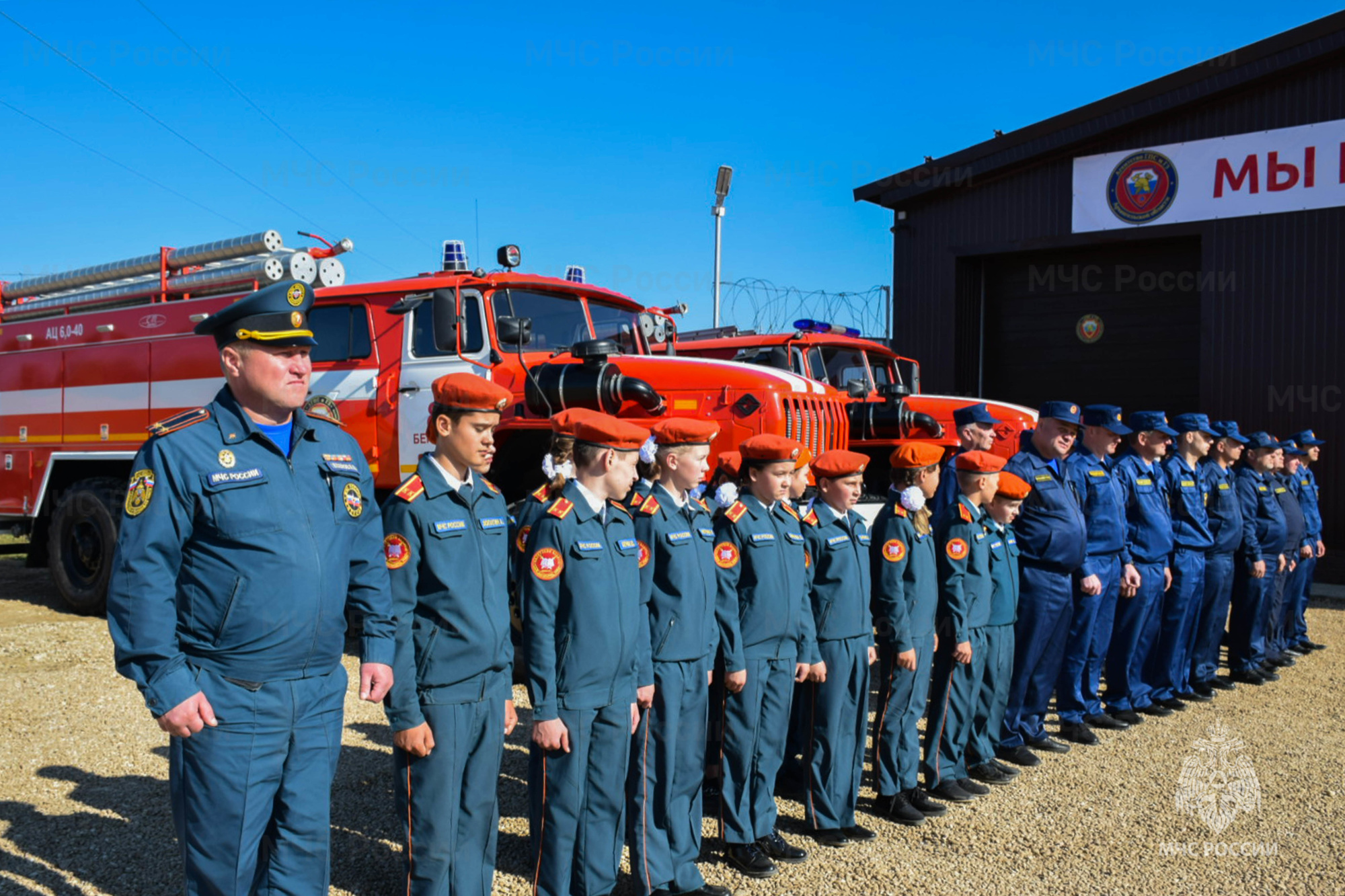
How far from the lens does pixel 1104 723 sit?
5.94 m

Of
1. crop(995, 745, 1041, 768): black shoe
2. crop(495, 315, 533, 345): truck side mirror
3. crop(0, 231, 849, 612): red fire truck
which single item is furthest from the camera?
crop(0, 231, 849, 612): red fire truck

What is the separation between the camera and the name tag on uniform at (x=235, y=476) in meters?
2.38

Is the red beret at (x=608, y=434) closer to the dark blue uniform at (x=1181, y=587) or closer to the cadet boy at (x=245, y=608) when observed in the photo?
the cadet boy at (x=245, y=608)

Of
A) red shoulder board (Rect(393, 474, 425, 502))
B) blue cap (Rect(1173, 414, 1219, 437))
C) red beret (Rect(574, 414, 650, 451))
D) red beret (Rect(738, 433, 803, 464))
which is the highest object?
blue cap (Rect(1173, 414, 1219, 437))

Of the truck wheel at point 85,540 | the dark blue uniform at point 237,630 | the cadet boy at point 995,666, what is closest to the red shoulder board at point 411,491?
the dark blue uniform at point 237,630

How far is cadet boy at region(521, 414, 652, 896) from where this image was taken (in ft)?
10.5

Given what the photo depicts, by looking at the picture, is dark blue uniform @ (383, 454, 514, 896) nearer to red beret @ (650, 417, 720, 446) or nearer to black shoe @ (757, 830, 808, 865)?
red beret @ (650, 417, 720, 446)

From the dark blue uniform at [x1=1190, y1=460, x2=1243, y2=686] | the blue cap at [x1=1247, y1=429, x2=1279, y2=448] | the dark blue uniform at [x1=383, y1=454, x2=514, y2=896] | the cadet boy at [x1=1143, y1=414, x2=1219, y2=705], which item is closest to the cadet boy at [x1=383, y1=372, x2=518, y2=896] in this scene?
the dark blue uniform at [x1=383, y1=454, x2=514, y2=896]

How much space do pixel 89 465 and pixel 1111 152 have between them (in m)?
12.9

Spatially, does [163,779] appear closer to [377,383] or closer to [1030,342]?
[377,383]

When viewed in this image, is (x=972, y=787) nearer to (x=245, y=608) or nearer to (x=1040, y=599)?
(x=1040, y=599)

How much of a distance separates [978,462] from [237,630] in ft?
11.9

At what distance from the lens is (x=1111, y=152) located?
13031 mm

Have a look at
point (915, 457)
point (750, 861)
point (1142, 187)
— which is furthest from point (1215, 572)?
point (1142, 187)
